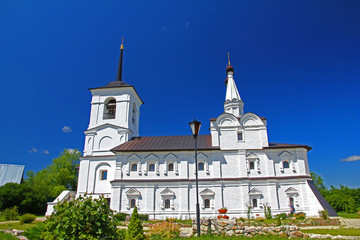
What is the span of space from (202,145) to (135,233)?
627 inches

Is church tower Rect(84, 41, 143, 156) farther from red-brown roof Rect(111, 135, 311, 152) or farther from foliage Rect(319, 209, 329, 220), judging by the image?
foliage Rect(319, 209, 329, 220)

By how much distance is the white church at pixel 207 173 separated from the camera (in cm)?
2155

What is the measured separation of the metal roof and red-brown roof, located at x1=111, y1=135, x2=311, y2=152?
2815 cm

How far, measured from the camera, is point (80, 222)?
6934mm

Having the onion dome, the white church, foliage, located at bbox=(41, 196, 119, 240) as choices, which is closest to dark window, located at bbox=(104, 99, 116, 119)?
the white church

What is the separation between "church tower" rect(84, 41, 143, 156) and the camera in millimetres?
25656

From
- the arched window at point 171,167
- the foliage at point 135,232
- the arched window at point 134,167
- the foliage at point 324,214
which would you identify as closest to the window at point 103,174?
the arched window at point 134,167

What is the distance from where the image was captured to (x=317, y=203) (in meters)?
20.2

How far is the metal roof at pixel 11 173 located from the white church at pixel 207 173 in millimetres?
21914

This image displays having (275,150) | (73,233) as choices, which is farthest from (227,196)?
(73,233)

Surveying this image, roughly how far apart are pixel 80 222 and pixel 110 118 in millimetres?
21596

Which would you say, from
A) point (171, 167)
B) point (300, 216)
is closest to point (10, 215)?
point (171, 167)

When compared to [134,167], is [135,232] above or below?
below

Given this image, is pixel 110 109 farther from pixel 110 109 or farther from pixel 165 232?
pixel 165 232
